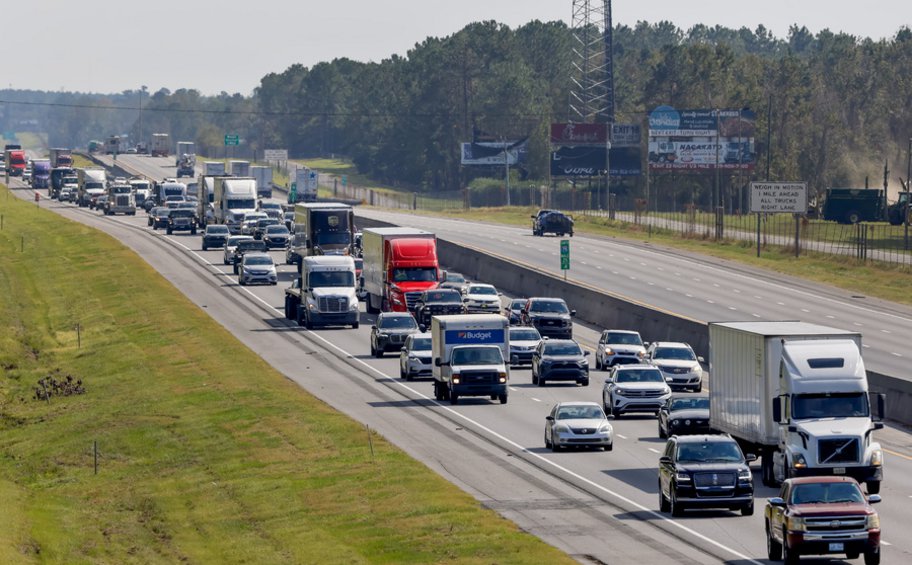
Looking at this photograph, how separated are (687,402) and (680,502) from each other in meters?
11.4

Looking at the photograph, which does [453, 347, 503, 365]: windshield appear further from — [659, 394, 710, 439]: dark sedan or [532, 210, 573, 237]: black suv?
[532, 210, 573, 237]: black suv

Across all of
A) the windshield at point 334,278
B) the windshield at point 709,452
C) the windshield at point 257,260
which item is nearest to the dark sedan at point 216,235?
the windshield at point 257,260

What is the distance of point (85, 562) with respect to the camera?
3297 centimetres

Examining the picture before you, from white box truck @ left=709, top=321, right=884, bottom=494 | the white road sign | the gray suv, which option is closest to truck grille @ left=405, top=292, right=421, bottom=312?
the gray suv

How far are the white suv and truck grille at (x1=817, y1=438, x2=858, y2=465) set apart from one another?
71.5ft

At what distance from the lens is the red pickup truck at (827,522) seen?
2734 cm

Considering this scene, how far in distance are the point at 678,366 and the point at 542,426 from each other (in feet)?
32.1

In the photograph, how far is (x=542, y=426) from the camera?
158 ft

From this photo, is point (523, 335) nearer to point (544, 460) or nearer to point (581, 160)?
point (544, 460)

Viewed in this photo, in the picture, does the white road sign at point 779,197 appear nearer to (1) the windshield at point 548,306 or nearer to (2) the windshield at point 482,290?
(2) the windshield at point 482,290

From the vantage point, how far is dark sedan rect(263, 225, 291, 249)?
11219 centimetres

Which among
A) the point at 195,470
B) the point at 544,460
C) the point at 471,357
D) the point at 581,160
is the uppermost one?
the point at 581,160

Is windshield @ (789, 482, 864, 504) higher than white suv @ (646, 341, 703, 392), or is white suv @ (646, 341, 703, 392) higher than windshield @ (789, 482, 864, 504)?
windshield @ (789, 482, 864, 504)

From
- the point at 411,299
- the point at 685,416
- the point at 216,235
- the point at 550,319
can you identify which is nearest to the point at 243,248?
Result: the point at 216,235
